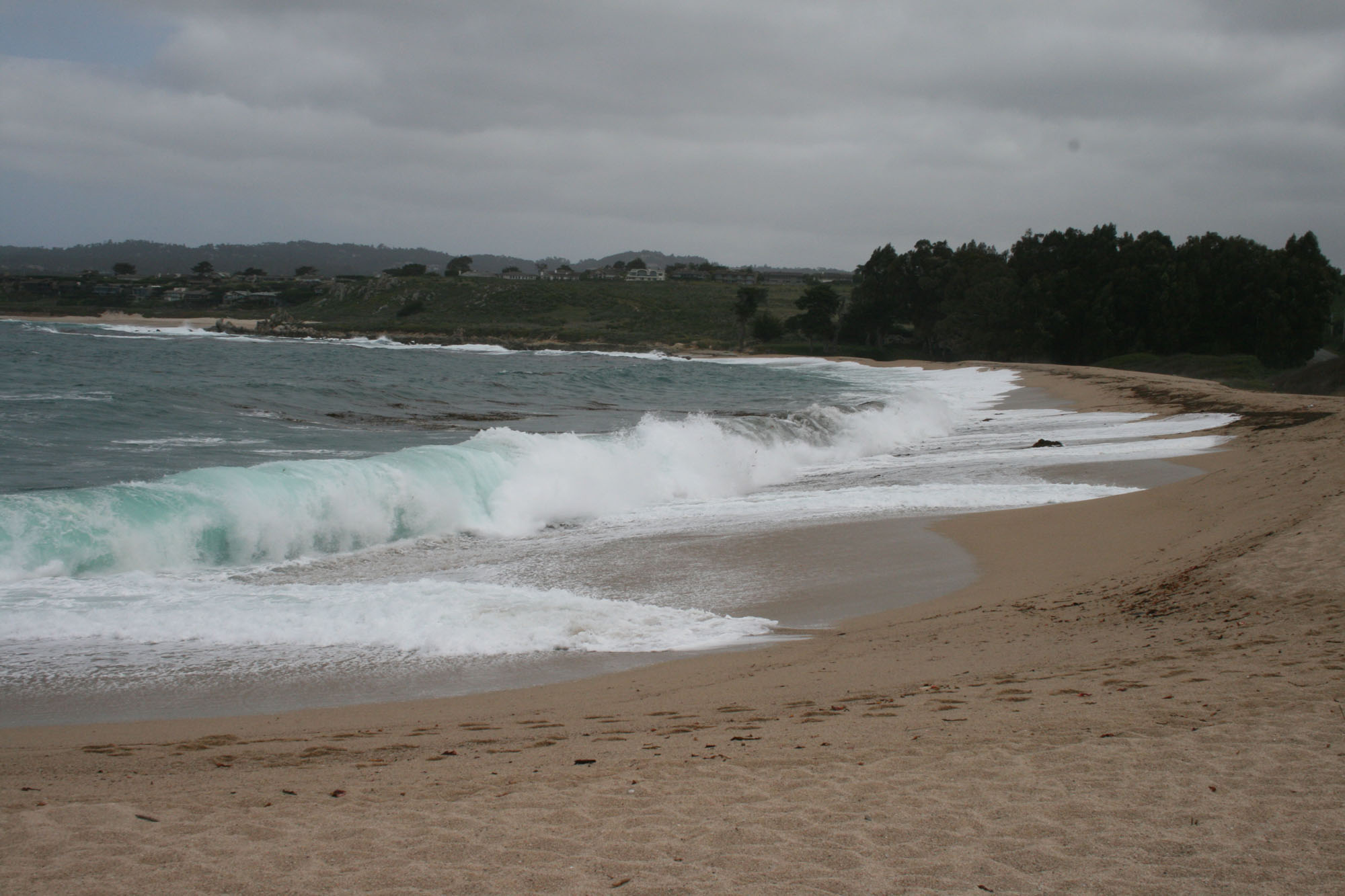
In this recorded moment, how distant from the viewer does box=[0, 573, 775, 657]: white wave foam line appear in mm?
7141

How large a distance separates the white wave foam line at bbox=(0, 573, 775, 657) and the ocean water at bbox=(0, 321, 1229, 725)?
1.3 inches

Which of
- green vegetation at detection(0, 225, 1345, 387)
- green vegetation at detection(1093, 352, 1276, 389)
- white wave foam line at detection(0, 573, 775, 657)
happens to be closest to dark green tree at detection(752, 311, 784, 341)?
green vegetation at detection(0, 225, 1345, 387)

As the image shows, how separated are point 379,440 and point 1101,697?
1651cm

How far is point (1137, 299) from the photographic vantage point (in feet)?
213

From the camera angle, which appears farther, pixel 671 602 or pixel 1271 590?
pixel 671 602

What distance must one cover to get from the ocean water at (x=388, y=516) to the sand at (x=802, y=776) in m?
0.95

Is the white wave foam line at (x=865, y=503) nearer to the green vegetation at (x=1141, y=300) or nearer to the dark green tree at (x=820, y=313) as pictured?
the green vegetation at (x=1141, y=300)

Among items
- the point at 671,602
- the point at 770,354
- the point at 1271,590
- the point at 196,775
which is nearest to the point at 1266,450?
the point at 1271,590

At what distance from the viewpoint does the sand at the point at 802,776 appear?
326 centimetres

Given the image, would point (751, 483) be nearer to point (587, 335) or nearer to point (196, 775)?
point (196, 775)

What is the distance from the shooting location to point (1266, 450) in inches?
588

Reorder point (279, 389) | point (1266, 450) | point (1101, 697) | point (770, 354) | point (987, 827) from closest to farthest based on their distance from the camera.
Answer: point (987, 827) < point (1101, 697) < point (1266, 450) < point (279, 389) < point (770, 354)

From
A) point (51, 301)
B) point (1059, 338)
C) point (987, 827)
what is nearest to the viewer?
point (987, 827)

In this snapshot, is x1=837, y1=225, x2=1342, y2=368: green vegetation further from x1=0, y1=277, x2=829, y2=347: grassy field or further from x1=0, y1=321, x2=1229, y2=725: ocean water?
x1=0, y1=321, x2=1229, y2=725: ocean water
